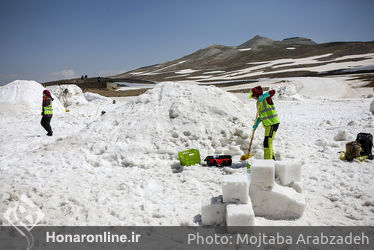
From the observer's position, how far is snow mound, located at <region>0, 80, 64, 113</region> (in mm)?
13820

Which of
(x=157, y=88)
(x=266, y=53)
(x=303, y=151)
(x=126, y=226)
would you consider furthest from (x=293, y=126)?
(x=266, y=53)

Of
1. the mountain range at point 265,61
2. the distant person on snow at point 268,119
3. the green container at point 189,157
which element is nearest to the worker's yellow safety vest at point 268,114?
the distant person on snow at point 268,119

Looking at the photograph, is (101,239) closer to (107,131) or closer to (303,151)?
(107,131)

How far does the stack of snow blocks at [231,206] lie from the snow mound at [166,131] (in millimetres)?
2465

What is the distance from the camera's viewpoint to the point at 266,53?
255ft

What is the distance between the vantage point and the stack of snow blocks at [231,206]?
320 centimetres

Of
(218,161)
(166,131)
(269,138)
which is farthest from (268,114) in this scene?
(166,131)

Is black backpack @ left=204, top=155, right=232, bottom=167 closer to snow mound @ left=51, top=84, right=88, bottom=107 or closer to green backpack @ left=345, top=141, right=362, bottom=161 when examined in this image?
green backpack @ left=345, top=141, right=362, bottom=161

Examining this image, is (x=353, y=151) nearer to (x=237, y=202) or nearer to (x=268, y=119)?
(x=268, y=119)

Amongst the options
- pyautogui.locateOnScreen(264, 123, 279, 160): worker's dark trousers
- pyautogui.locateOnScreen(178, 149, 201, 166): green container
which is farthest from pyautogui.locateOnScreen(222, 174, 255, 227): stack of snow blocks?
pyautogui.locateOnScreen(178, 149, 201, 166): green container

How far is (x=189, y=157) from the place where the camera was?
572cm

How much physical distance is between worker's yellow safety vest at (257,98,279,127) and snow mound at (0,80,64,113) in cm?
1259

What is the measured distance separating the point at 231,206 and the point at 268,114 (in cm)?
268

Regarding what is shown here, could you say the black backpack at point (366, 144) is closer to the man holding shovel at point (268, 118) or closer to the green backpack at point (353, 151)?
the green backpack at point (353, 151)
